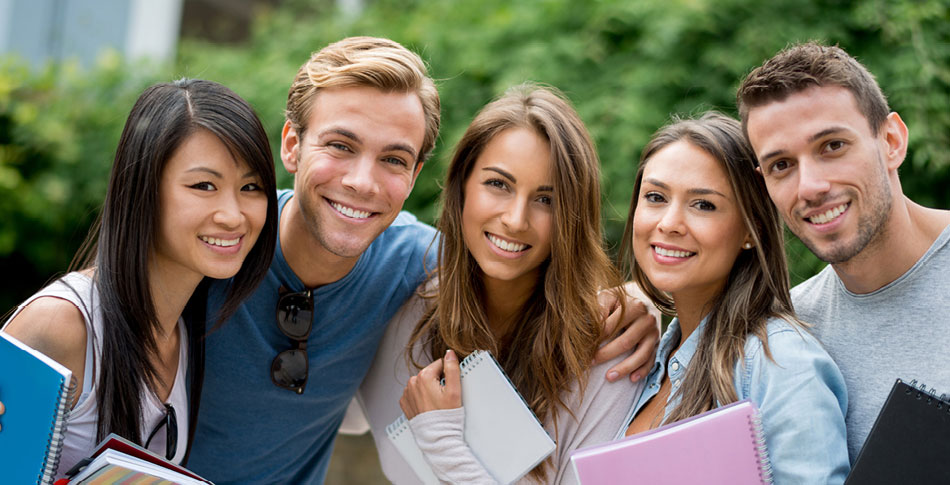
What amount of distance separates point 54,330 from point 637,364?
5.46ft

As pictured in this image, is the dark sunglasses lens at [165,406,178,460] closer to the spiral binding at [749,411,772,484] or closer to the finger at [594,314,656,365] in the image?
the finger at [594,314,656,365]

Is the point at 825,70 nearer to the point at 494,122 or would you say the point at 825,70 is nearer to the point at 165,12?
the point at 494,122

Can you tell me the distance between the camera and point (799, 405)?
73.1 inches

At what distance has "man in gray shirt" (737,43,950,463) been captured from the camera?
6.54ft

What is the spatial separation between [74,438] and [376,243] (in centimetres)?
131

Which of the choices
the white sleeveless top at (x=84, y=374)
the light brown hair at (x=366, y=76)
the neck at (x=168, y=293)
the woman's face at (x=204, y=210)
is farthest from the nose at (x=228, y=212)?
the light brown hair at (x=366, y=76)

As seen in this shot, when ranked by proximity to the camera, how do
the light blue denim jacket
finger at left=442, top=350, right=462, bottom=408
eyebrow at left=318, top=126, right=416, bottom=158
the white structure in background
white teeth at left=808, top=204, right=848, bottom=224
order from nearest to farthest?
1. the light blue denim jacket
2. white teeth at left=808, top=204, right=848, bottom=224
3. finger at left=442, top=350, right=462, bottom=408
4. eyebrow at left=318, top=126, right=416, bottom=158
5. the white structure in background

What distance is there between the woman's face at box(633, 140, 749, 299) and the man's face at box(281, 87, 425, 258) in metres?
0.88

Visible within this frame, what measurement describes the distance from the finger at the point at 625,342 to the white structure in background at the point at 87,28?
4782mm

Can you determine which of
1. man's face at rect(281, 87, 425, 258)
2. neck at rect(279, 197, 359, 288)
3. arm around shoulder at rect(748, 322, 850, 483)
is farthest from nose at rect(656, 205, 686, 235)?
neck at rect(279, 197, 359, 288)

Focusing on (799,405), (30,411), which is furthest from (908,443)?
(30,411)

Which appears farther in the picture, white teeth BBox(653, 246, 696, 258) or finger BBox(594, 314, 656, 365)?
finger BBox(594, 314, 656, 365)

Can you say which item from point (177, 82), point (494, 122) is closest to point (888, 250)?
point (494, 122)

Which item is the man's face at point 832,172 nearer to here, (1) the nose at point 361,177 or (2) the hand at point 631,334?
(2) the hand at point 631,334
